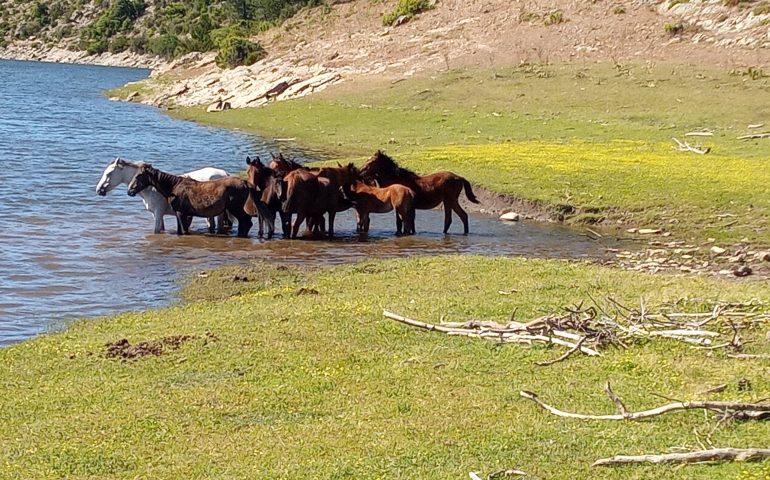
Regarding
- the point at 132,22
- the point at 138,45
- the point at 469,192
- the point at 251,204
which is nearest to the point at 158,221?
the point at 251,204

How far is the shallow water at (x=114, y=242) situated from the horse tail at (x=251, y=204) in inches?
29.9

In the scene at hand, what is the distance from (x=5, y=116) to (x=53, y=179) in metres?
20.1

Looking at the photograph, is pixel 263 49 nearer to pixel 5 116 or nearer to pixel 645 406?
pixel 5 116

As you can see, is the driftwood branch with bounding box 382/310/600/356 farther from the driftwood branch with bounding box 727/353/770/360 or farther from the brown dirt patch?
the brown dirt patch

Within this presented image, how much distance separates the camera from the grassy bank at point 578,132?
19.5m

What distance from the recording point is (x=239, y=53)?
193 feet

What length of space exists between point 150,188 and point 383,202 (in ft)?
14.1

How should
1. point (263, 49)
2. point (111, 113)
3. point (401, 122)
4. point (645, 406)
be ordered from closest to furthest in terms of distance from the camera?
point (645, 406) < point (401, 122) < point (111, 113) < point (263, 49)

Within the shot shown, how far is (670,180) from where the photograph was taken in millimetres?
20656

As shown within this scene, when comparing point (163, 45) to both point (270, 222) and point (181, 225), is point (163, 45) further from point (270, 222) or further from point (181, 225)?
point (270, 222)

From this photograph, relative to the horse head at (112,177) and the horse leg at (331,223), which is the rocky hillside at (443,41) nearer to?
the horse leg at (331,223)

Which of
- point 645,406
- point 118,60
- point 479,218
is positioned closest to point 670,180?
point 479,218

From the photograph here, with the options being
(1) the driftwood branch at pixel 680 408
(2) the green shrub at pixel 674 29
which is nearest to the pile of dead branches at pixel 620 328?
(1) the driftwood branch at pixel 680 408

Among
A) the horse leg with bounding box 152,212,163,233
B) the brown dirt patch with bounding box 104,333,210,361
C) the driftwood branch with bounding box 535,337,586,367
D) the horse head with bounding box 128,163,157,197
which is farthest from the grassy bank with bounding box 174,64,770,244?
the brown dirt patch with bounding box 104,333,210,361
